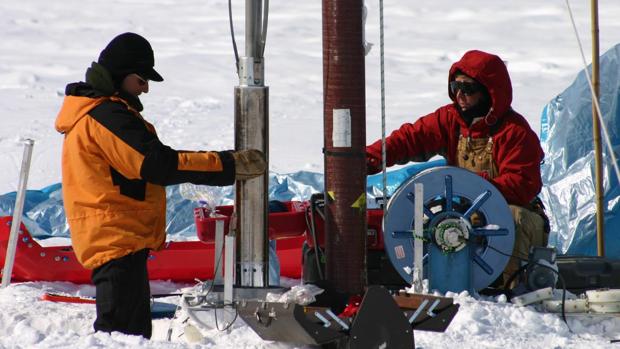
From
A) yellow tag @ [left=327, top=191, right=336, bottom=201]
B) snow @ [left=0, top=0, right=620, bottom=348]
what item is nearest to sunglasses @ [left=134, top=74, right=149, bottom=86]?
yellow tag @ [left=327, top=191, right=336, bottom=201]

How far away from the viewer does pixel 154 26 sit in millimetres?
17250

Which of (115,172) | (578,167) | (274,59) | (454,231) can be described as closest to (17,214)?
(115,172)

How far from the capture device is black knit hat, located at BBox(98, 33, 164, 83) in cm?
545

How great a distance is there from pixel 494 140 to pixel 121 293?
2375 millimetres

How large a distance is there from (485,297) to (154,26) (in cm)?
1138

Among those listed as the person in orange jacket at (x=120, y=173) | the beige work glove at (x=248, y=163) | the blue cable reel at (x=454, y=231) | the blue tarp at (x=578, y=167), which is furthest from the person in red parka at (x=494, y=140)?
the blue tarp at (x=578, y=167)

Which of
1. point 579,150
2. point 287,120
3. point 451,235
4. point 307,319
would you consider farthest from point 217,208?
point 287,120

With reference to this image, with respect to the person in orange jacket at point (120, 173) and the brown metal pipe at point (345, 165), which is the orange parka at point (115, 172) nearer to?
the person in orange jacket at point (120, 173)

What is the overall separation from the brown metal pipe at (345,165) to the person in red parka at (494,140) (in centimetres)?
100

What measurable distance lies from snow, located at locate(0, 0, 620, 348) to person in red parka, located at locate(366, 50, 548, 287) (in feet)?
4.59

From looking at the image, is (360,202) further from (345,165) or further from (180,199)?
(180,199)

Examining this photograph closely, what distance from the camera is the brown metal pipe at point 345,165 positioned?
5.90 m

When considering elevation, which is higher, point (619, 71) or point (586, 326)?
point (619, 71)

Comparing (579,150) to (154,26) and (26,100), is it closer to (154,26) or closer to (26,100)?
(26,100)
